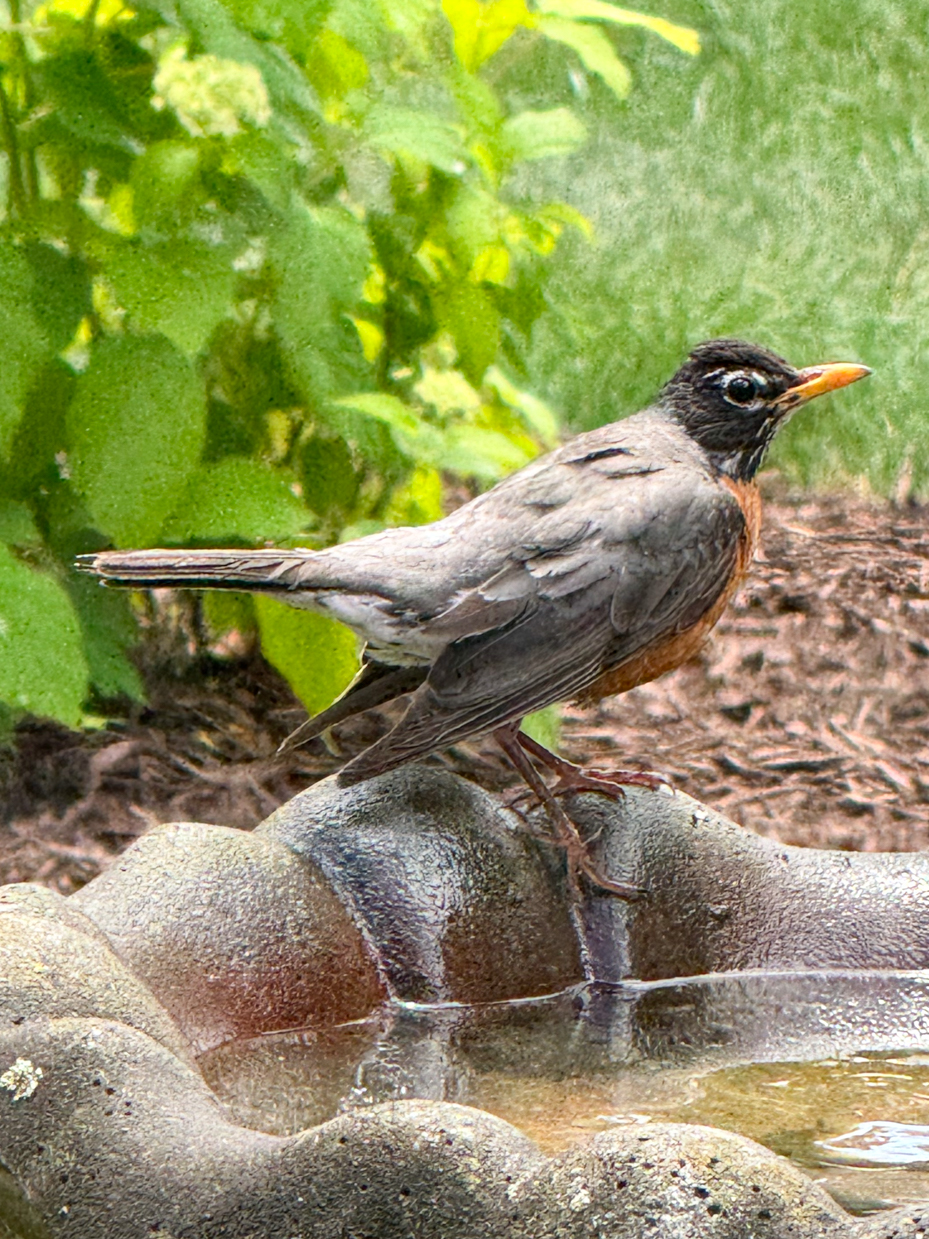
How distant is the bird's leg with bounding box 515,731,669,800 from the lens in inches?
125

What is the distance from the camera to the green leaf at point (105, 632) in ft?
12.6

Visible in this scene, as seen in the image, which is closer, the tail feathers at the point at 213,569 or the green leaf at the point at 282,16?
the tail feathers at the point at 213,569

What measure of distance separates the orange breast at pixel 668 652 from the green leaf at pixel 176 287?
1014 millimetres

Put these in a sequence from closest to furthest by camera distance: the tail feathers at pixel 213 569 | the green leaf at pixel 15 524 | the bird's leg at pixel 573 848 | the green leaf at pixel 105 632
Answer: the tail feathers at pixel 213 569
the bird's leg at pixel 573 848
the green leaf at pixel 15 524
the green leaf at pixel 105 632

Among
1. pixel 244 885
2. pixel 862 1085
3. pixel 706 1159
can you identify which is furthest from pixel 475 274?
pixel 706 1159

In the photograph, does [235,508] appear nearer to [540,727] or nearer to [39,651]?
[39,651]

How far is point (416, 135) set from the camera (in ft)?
11.4

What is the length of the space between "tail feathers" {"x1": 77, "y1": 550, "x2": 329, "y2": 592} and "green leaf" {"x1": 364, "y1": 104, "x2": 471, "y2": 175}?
966mm

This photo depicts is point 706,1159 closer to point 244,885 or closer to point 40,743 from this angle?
point 244,885

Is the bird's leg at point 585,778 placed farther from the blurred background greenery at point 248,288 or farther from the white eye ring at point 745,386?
the white eye ring at point 745,386

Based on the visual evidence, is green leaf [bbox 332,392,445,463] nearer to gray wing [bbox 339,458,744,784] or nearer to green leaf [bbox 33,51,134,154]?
gray wing [bbox 339,458,744,784]

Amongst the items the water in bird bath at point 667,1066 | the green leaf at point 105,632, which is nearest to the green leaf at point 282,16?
the green leaf at point 105,632

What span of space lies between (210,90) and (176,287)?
0.39m

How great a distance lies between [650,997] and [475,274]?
1.77 meters
